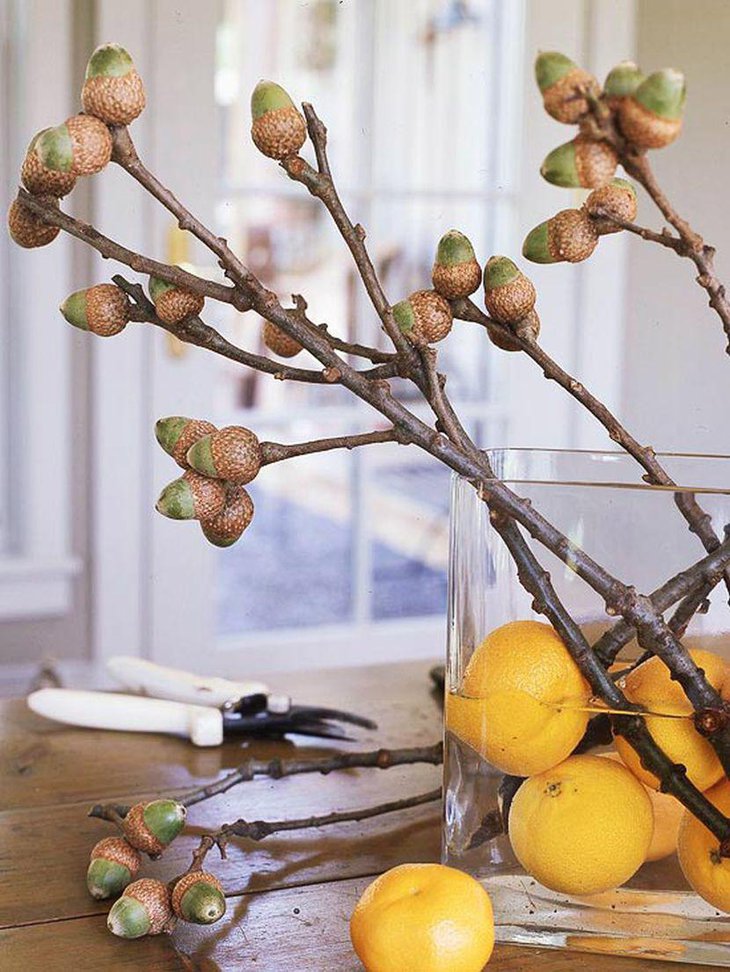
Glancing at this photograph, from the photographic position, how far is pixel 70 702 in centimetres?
111

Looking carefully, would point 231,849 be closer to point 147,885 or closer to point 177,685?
point 147,885

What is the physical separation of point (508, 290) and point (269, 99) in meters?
0.15

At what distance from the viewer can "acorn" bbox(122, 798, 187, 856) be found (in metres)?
0.74

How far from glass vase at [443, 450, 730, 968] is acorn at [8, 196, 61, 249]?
0.23 meters

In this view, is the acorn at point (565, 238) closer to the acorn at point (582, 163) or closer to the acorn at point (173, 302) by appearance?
the acorn at point (582, 163)

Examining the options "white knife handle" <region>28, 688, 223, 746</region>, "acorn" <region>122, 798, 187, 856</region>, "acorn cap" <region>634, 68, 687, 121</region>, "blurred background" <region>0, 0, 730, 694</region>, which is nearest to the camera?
"acorn cap" <region>634, 68, 687, 121</region>

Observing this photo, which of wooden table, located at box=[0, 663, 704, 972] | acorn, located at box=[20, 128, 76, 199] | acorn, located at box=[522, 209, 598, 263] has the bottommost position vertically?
wooden table, located at box=[0, 663, 704, 972]

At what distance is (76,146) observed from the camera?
59 centimetres

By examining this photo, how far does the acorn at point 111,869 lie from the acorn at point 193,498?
0.73ft

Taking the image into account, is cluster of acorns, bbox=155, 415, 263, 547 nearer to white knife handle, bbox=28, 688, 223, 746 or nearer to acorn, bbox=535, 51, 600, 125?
acorn, bbox=535, 51, 600, 125

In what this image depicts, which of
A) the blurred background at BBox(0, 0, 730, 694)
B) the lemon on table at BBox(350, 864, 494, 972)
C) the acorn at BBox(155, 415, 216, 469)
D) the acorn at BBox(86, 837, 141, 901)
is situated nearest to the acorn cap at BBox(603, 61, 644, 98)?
the acorn at BBox(155, 415, 216, 469)

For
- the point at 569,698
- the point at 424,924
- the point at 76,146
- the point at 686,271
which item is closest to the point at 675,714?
the point at 569,698

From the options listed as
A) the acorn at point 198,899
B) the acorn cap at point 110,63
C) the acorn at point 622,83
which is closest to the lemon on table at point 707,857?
the acorn at point 198,899

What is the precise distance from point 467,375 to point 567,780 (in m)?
2.23
